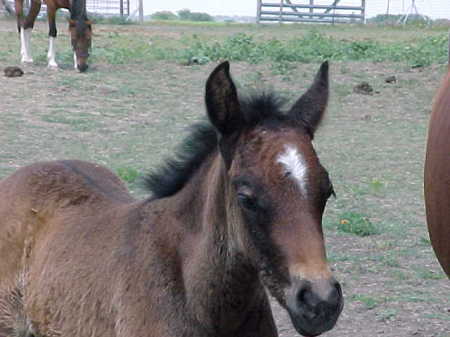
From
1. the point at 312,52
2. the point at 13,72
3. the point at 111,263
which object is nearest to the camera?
the point at 111,263

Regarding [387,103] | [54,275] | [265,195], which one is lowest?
[387,103]

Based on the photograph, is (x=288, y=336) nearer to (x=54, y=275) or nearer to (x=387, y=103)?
(x=54, y=275)

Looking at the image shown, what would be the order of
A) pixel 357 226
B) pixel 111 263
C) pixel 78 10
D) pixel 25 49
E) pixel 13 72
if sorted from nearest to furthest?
pixel 111 263, pixel 357 226, pixel 13 72, pixel 25 49, pixel 78 10

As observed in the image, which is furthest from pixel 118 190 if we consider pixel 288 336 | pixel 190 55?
pixel 190 55

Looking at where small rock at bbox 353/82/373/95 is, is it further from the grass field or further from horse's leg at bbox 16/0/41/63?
horse's leg at bbox 16/0/41/63

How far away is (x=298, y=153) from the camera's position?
9.26ft

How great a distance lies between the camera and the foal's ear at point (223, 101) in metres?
2.90

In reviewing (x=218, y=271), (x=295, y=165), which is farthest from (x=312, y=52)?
(x=295, y=165)

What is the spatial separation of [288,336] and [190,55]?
38.0 ft

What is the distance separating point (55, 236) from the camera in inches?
150

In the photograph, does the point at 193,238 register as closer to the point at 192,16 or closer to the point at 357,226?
the point at 357,226

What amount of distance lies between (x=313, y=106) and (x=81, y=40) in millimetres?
12346

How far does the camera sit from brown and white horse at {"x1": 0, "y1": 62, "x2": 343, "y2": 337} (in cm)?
276

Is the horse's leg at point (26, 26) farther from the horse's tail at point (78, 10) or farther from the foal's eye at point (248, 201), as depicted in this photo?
the foal's eye at point (248, 201)
